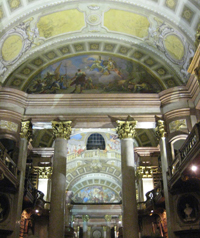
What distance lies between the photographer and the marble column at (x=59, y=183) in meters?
13.6

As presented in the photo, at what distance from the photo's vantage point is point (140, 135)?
22.0m

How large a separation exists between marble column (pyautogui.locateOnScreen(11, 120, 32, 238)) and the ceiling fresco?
7.68 feet

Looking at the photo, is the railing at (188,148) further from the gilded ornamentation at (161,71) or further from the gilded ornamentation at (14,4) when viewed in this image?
the gilded ornamentation at (14,4)

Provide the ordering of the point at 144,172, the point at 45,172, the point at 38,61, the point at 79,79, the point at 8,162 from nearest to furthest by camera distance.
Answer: the point at 8,162
the point at 79,79
the point at 38,61
the point at 45,172
the point at 144,172

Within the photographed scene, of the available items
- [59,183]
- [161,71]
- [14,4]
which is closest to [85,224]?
[59,183]

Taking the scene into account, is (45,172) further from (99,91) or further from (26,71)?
(99,91)

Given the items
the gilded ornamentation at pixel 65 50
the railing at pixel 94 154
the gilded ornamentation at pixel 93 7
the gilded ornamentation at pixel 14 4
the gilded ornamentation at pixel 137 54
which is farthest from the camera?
the railing at pixel 94 154

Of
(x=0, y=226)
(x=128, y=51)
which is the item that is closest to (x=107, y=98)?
(x=128, y=51)

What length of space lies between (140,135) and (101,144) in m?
8.70

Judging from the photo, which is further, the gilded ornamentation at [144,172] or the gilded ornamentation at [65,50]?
the gilded ornamentation at [144,172]

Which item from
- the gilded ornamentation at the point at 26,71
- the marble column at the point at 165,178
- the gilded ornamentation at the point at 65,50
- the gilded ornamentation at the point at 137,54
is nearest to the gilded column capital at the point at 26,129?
the gilded ornamentation at the point at 26,71

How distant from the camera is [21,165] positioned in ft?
48.5

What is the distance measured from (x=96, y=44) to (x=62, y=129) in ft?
18.8

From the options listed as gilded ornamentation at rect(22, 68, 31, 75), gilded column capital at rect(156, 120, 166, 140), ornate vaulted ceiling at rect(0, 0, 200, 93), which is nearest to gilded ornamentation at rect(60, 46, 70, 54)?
ornate vaulted ceiling at rect(0, 0, 200, 93)
